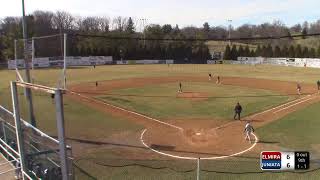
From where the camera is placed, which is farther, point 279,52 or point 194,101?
point 279,52

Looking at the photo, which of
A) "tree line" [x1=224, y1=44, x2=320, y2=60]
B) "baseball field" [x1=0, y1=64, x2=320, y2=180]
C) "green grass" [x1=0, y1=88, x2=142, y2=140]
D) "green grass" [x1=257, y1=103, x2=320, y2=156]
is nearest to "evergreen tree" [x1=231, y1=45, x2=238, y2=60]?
"tree line" [x1=224, y1=44, x2=320, y2=60]

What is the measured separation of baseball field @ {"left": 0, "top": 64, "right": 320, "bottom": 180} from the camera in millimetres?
18094

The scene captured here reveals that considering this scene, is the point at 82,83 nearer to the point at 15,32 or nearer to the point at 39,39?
the point at 15,32

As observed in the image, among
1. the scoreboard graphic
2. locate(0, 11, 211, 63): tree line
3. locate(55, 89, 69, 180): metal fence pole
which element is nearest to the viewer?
locate(55, 89, 69, 180): metal fence pole

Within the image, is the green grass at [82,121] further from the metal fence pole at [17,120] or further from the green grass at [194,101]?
the metal fence pole at [17,120]

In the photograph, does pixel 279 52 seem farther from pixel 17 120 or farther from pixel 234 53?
pixel 17 120

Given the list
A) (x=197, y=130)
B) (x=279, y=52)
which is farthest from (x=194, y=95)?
(x=279, y=52)

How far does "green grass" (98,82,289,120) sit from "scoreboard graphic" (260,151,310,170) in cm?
1737

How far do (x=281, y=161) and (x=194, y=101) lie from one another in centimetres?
2734

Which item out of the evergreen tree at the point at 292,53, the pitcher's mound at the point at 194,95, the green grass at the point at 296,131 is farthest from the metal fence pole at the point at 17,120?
the evergreen tree at the point at 292,53

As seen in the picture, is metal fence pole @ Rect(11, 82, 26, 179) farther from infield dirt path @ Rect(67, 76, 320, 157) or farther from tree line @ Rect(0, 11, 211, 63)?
tree line @ Rect(0, 11, 211, 63)

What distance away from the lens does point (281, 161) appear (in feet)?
47.0

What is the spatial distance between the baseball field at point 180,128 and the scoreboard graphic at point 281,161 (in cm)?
107

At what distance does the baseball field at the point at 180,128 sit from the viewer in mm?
18094
